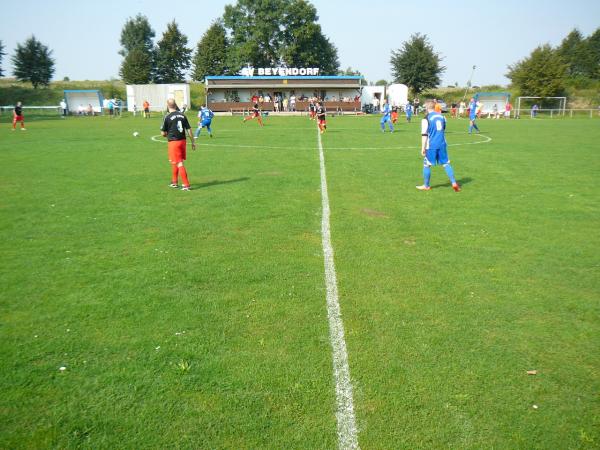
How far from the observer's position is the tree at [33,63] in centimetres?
7150

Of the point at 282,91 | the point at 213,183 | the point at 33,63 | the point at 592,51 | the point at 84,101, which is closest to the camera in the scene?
the point at 213,183

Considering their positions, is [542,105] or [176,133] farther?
[542,105]

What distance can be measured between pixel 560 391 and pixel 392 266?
2947 millimetres

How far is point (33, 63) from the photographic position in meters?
72.3

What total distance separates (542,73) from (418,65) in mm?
18867

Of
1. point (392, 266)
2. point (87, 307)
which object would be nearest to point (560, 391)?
point (392, 266)

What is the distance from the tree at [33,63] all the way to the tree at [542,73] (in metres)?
66.8

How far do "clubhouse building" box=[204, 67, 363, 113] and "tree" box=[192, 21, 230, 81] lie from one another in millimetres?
25154

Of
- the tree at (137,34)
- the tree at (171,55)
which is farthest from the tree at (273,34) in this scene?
the tree at (137,34)

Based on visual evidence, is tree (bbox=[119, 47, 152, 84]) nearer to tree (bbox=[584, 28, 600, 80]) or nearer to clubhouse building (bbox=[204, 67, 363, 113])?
clubhouse building (bbox=[204, 67, 363, 113])

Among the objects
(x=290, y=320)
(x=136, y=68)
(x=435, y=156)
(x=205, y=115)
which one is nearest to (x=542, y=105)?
(x=205, y=115)

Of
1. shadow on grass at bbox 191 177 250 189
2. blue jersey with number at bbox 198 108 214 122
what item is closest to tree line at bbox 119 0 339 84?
blue jersey with number at bbox 198 108 214 122

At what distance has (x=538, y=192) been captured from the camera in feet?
38.2

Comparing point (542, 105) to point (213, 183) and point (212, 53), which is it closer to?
point (212, 53)
